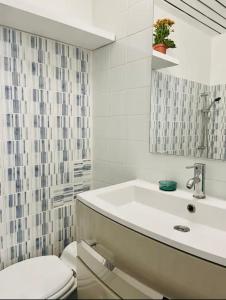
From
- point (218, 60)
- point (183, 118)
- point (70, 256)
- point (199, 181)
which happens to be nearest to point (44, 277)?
point (70, 256)

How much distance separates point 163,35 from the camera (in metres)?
1.16

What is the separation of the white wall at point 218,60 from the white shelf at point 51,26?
2.20 feet

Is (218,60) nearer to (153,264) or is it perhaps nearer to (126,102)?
(126,102)

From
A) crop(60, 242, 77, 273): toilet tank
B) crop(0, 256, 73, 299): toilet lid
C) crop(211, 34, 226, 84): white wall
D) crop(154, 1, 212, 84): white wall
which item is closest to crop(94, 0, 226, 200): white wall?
crop(154, 1, 212, 84): white wall

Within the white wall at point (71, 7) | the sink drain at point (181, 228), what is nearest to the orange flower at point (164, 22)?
the white wall at point (71, 7)

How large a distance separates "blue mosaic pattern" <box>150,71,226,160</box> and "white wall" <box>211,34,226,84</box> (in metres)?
0.03

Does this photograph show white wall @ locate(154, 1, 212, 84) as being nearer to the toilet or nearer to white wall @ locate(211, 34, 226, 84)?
white wall @ locate(211, 34, 226, 84)

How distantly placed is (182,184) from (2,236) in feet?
3.40

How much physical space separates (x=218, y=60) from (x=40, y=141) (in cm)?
105

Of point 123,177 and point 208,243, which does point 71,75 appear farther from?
point 208,243

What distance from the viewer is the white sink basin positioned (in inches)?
25.2

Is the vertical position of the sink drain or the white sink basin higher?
the white sink basin

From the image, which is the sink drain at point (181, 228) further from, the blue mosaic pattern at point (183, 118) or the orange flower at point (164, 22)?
the orange flower at point (164, 22)

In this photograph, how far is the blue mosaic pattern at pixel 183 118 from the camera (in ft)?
3.18
